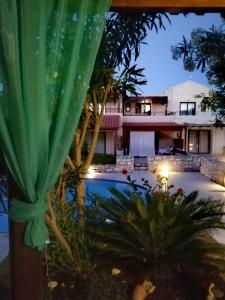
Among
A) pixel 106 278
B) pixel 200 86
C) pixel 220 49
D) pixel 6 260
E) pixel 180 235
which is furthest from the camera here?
pixel 200 86

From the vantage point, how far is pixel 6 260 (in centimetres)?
373

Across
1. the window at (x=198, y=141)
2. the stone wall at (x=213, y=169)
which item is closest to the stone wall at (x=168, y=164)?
the stone wall at (x=213, y=169)

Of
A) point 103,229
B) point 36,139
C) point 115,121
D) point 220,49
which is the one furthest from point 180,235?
point 115,121

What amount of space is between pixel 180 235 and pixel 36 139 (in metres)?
1.63

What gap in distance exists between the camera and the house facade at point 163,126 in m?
19.7

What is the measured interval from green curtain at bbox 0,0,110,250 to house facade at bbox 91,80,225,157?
16278mm

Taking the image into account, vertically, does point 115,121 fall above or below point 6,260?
above

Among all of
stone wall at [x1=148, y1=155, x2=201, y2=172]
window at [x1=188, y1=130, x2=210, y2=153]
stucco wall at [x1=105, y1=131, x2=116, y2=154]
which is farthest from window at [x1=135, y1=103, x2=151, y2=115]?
stone wall at [x1=148, y1=155, x2=201, y2=172]

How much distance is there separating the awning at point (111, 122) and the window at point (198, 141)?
525 cm

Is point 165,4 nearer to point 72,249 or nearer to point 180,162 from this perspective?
point 72,249

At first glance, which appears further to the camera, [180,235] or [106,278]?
[180,235]

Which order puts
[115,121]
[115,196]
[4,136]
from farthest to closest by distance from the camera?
1. [115,121]
2. [115,196]
3. [4,136]

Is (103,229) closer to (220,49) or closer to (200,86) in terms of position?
(220,49)

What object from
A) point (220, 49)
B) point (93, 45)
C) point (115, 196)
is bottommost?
point (115, 196)
